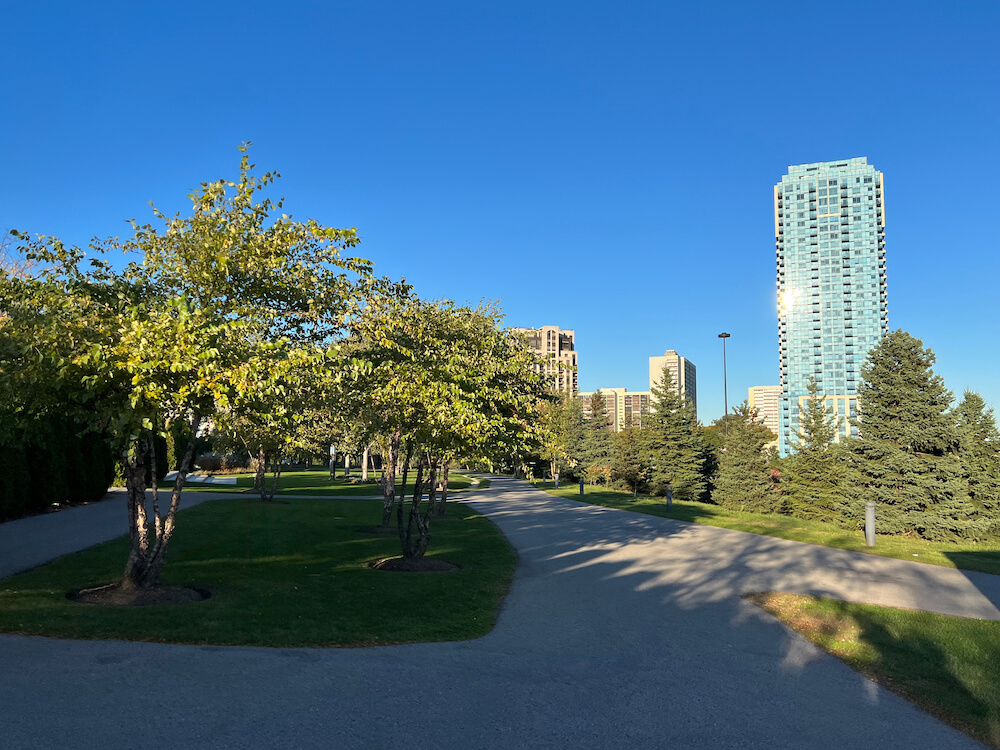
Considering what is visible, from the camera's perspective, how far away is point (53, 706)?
5.27m

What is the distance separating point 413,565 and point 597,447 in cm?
4356

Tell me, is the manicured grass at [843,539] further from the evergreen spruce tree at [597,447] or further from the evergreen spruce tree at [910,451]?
the evergreen spruce tree at [597,447]

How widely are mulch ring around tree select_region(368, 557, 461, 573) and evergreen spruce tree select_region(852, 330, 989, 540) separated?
1871 centimetres

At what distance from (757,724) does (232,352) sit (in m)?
6.70

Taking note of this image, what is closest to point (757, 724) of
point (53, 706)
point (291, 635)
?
point (291, 635)

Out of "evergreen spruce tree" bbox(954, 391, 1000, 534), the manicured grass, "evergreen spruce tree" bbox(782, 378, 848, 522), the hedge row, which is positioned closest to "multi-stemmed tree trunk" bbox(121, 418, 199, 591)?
the hedge row

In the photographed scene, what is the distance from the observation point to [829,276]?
18338 centimetres

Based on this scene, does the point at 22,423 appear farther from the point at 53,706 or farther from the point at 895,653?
the point at 895,653

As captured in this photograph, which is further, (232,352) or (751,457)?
(751,457)

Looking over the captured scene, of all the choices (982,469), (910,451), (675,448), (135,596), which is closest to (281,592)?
(135,596)

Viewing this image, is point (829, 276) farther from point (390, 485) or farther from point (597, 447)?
point (390, 485)

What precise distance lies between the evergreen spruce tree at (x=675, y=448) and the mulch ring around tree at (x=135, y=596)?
32447 millimetres

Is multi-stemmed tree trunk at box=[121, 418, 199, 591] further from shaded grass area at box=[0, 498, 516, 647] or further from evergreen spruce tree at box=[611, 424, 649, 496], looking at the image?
evergreen spruce tree at box=[611, 424, 649, 496]

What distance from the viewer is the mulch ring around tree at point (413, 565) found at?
1267cm
